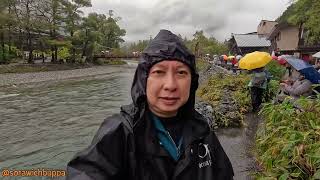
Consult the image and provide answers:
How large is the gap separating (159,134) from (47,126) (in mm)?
9870

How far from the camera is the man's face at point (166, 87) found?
1751mm

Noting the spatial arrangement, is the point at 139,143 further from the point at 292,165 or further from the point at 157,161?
the point at 292,165

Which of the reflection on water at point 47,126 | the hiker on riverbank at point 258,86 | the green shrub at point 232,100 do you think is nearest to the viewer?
the green shrub at point 232,100

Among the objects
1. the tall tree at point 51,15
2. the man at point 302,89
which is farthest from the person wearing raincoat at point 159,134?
the tall tree at point 51,15

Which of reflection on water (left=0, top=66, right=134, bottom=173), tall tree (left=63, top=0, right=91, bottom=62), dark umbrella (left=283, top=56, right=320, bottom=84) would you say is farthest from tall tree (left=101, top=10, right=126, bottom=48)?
dark umbrella (left=283, top=56, right=320, bottom=84)

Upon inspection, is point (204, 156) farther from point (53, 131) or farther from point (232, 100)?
point (53, 131)

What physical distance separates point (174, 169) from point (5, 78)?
27.7 metres

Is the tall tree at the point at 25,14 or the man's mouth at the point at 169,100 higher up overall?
the tall tree at the point at 25,14

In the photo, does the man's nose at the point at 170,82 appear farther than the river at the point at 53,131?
No

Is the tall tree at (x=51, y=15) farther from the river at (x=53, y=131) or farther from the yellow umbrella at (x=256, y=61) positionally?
the yellow umbrella at (x=256, y=61)

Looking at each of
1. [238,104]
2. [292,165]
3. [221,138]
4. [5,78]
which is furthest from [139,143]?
[5,78]

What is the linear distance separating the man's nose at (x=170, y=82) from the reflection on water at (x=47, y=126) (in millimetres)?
5673

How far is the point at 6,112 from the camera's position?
44.2 feet

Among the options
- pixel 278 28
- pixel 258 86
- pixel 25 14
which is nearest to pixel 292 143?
pixel 258 86
